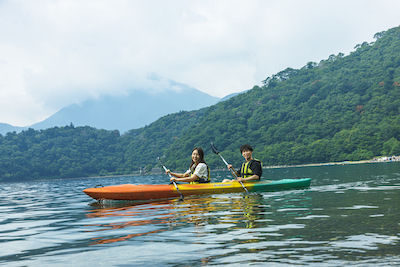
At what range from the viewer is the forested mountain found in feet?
320

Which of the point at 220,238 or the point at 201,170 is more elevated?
the point at 201,170

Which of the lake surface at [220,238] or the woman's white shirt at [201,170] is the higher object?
the woman's white shirt at [201,170]

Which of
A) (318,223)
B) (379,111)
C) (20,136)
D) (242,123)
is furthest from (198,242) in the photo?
(20,136)

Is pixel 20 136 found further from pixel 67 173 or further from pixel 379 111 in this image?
pixel 379 111

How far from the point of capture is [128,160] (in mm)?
163875

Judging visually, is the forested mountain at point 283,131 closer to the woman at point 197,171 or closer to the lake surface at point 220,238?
the woman at point 197,171

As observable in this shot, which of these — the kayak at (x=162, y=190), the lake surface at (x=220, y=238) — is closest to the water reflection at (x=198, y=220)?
the lake surface at (x=220, y=238)

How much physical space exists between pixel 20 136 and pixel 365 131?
139m

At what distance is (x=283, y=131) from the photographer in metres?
114

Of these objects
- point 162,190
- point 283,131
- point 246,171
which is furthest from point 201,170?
point 283,131

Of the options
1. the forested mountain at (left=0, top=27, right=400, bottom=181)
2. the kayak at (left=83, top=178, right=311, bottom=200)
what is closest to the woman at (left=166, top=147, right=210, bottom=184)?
the kayak at (left=83, top=178, right=311, bottom=200)

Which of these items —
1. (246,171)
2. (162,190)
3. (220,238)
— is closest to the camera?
(220,238)

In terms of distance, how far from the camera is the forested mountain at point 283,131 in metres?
97.6

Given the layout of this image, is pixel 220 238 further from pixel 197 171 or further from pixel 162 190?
pixel 162 190
